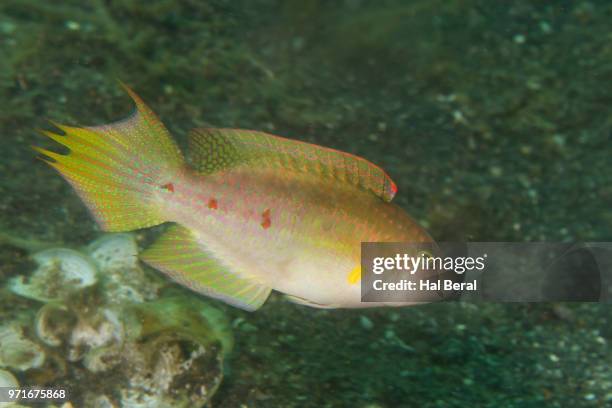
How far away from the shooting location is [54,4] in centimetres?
375

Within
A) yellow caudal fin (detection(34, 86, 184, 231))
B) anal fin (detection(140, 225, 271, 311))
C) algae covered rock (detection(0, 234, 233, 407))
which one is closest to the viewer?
yellow caudal fin (detection(34, 86, 184, 231))

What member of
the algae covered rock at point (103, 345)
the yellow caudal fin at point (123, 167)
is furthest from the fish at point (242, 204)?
the algae covered rock at point (103, 345)

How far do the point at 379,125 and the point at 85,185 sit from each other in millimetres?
2713

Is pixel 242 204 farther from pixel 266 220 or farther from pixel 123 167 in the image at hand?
pixel 123 167

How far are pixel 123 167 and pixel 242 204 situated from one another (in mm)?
528

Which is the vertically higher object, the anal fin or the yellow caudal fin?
the yellow caudal fin

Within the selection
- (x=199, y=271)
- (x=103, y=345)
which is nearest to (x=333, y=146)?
(x=199, y=271)

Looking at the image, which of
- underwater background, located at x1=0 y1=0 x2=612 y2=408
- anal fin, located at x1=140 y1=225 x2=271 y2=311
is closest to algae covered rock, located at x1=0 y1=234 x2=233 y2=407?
underwater background, located at x1=0 y1=0 x2=612 y2=408

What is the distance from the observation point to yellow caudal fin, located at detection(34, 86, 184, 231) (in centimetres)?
181

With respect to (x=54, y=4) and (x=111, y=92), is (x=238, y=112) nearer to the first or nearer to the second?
(x=111, y=92)

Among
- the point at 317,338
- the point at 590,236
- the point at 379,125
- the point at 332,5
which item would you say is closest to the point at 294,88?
the point at 379,125

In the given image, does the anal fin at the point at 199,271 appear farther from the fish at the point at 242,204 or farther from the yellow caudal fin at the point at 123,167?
the yellow caudal fin at the point at 123,167

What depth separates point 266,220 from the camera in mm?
1854

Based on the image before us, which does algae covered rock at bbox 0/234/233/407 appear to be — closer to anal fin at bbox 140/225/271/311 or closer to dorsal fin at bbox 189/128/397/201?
anal fin at bbox 140/225/271/311
